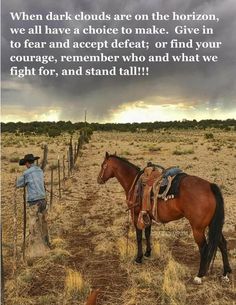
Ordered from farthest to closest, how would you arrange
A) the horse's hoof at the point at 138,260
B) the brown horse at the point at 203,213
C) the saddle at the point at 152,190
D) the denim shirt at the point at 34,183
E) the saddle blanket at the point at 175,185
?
1. the denim shirt at the point at 34,183
2. the horse's hoof at the point at 138,260
3. the saddle at the point at 152,190
4. the saddle blanket at the point at 175,185
5. the brown horse at the point at 203,213

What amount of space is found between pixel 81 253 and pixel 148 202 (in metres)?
1.95

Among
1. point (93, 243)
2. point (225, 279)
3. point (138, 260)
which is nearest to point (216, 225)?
point (225, 279)

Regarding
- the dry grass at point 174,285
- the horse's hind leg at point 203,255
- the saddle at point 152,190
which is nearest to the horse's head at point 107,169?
the saddle at point 152,190

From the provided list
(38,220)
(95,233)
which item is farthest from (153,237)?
(38,220)

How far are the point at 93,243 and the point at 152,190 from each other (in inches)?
93.1

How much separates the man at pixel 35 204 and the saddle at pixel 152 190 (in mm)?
1981

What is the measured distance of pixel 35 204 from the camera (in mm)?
8797

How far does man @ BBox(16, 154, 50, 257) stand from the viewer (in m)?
8.63

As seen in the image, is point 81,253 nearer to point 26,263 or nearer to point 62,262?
point 62,262

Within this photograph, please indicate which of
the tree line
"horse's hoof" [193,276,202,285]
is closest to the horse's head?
"horse's hoof" [193,276,202,285]

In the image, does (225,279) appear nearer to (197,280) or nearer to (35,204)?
(197,280)

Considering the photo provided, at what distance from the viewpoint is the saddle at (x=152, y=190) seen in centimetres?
774

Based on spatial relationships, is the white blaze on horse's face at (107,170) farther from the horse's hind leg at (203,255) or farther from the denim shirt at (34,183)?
the horse's hind leg at (203,255)

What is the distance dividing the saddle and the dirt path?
108cm
